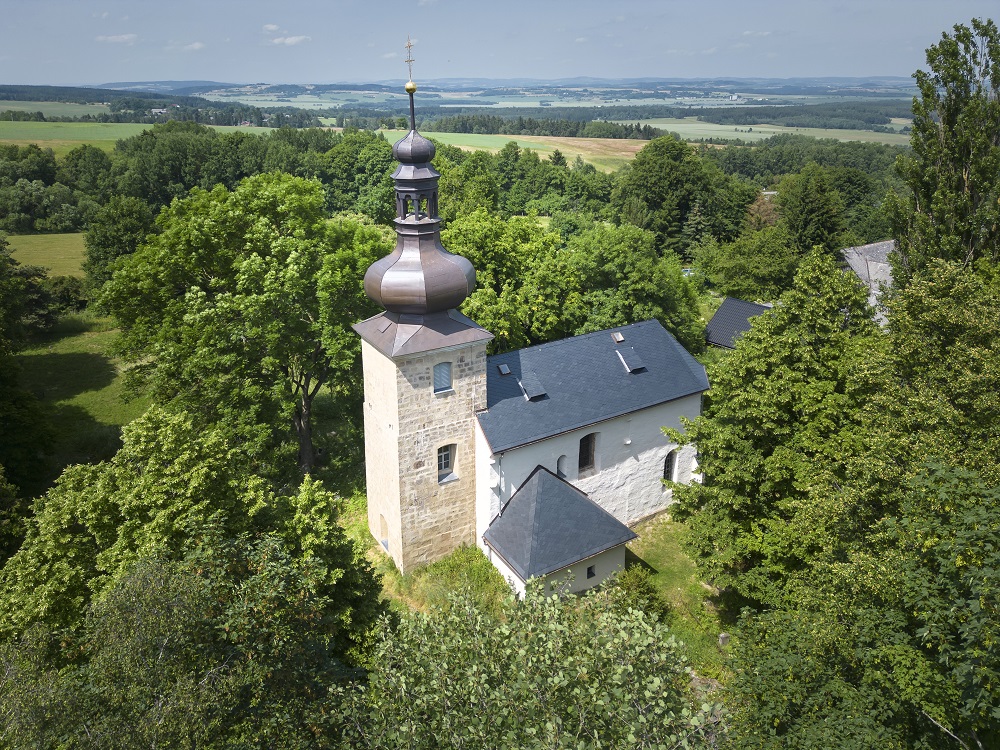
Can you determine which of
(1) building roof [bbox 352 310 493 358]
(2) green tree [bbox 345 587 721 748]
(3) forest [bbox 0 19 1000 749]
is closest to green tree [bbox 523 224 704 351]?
(3) forest [bbox 0 19 1000 749]

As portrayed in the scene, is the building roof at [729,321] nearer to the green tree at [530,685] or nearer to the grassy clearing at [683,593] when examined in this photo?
the grassy clearing at [683,593]

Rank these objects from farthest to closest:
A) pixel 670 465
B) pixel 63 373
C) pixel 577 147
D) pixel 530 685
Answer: pixel 577 147, pixel 63 373, pixel 670 465, pixel 530 685

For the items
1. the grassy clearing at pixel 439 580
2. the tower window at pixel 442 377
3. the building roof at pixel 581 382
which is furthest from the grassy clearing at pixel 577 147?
the grassy clearing at pixel 439 580

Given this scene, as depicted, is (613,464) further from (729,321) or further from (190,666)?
(729,321)

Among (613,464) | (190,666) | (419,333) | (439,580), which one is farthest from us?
(613,464)

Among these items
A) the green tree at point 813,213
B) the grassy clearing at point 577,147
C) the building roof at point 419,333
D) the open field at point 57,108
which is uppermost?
the open field at point 57,108

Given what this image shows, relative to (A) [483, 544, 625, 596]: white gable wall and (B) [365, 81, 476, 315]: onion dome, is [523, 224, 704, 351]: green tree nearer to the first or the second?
(B) [365, 81, 476, 315]: onion dome

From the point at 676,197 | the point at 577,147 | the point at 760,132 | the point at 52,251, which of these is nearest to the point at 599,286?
the point at 676,197
